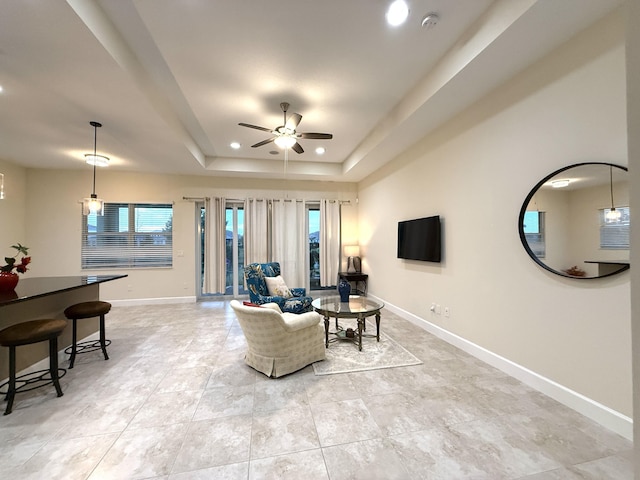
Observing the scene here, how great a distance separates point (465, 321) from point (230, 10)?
3.88 m

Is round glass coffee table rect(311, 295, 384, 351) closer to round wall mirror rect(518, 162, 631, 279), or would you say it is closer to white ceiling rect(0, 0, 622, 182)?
round wall mirror rect(518, 162, 631, 279)

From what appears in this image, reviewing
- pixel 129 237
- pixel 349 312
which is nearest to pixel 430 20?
pixel 349 312

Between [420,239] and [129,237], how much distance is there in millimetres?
5805

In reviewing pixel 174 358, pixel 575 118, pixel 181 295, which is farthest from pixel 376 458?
pixel 181 295

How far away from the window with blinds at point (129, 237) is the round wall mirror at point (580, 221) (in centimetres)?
623

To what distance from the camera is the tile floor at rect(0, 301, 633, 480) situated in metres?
1.59

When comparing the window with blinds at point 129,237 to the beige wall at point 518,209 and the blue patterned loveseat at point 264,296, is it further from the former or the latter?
the beige wall at point 518,209

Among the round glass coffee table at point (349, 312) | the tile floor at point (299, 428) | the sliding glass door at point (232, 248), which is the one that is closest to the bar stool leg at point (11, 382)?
the tile floor at point (299, 428)

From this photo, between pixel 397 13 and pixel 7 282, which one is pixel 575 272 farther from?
pixel 7 282

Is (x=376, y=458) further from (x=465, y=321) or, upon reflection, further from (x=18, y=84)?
(x=18, y=84)

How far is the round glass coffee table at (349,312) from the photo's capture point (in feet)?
10.4

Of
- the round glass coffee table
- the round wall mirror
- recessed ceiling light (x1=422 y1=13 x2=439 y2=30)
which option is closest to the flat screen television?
the round glass coffee table

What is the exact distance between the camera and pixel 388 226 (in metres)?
5.14

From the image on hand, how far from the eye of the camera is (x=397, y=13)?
6.80 feet
